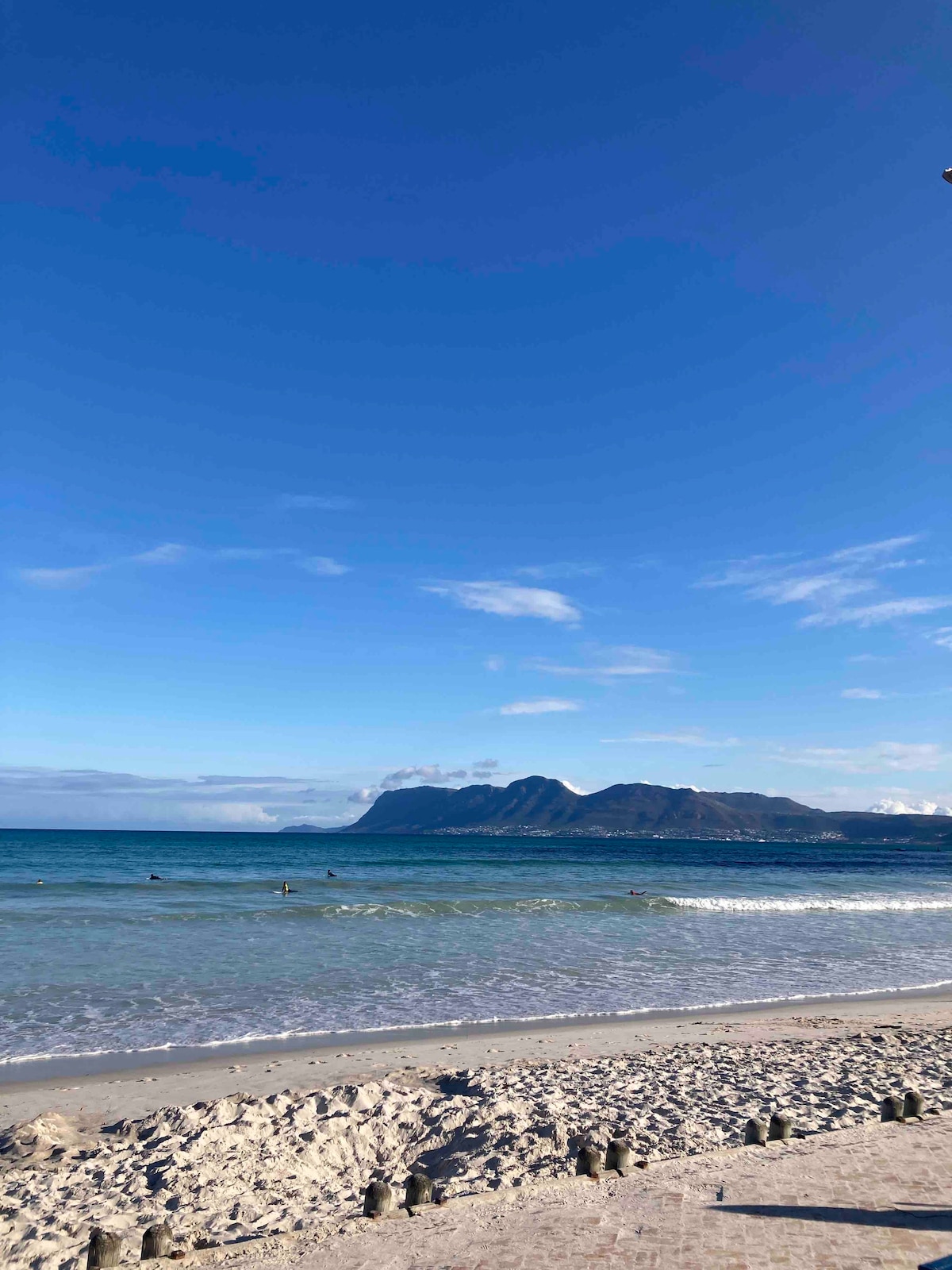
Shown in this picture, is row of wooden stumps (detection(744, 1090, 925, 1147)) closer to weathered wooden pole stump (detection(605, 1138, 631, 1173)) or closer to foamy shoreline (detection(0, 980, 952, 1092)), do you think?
weathered wooden pole stump (detection(605, 1138, 631, 1173))

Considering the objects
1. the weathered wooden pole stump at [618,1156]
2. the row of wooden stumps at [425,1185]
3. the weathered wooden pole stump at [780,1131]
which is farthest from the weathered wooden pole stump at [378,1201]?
the weathered wooden pole stump at [780,1131]

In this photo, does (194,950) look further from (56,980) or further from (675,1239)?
(675,1239)

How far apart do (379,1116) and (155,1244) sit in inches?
151

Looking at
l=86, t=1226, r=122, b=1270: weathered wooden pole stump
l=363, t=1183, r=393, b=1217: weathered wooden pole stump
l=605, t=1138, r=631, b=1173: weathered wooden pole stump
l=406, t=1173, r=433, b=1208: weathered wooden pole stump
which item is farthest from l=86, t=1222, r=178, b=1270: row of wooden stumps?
l=605, t=1138, r=631, b=1173: weathered wooden pole stump

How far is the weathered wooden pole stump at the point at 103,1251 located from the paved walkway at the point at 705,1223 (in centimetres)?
93

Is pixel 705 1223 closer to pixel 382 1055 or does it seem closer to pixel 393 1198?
pixel 393 1198

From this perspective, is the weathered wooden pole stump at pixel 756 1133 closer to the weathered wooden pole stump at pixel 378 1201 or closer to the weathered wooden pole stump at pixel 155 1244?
the weathered wooden pole stump at pixel 378 1201

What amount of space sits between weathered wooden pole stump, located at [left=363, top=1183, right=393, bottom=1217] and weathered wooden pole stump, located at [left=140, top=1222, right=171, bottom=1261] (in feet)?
4.92

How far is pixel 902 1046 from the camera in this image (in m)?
12.6

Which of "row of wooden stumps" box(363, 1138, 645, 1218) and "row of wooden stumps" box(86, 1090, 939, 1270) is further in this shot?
"row of wooden stumps" box(363, 1138, 645, 1218)

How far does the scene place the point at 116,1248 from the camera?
5578 mm

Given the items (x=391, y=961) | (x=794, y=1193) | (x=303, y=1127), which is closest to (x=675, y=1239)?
(x=794, y=1193)

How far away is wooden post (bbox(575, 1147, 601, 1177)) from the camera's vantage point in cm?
684

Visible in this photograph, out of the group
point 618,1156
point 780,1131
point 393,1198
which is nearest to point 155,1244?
point 393,1198
